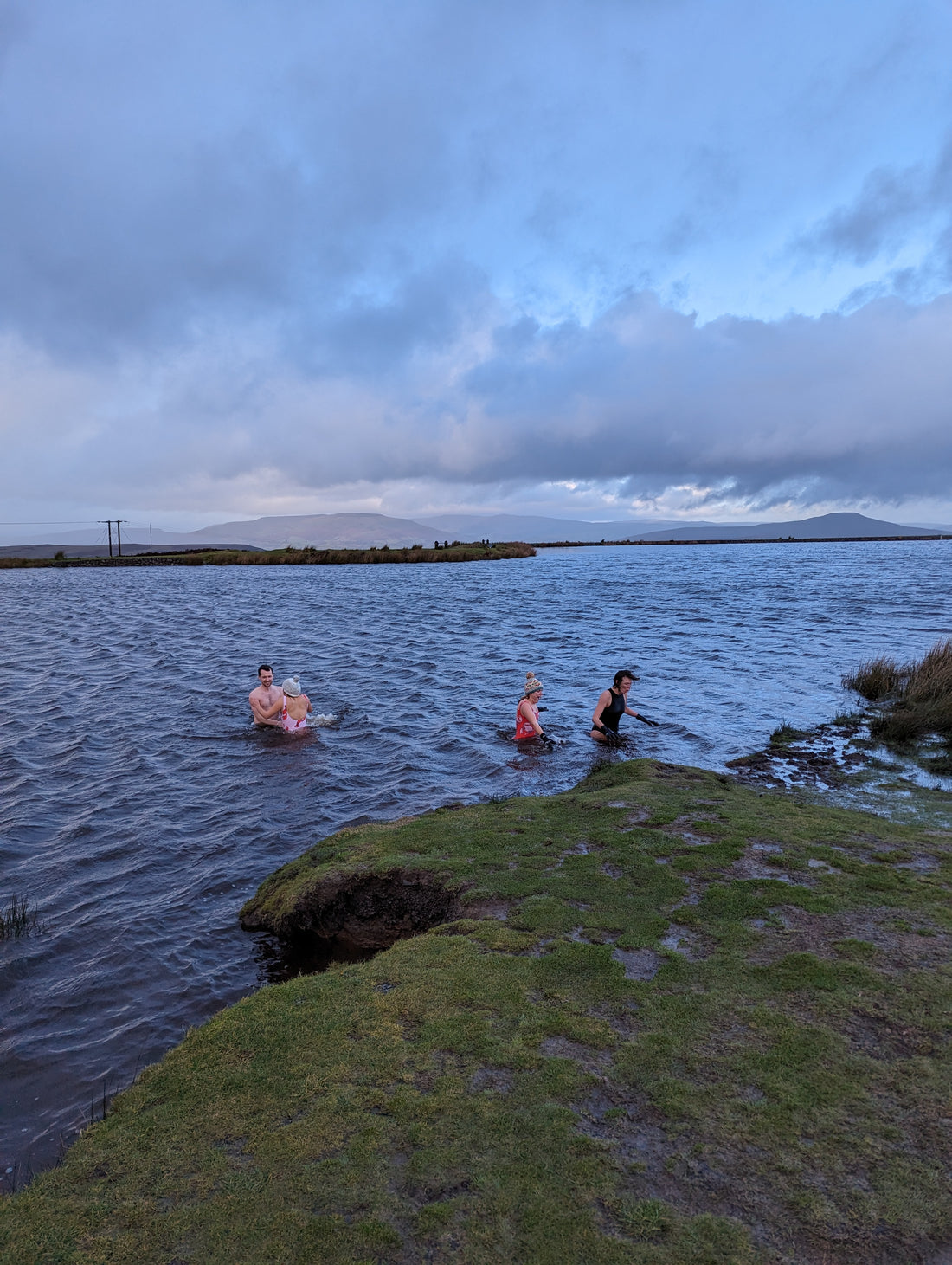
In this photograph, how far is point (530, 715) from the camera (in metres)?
17.1

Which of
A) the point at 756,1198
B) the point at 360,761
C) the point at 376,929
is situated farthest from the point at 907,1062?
the point at 360,761

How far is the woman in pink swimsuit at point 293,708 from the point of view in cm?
1842

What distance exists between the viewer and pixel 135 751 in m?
17.0

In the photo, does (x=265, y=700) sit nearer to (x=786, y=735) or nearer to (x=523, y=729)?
(x=523, y=729)

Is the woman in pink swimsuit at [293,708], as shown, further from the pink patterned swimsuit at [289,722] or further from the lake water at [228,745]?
the lake water at [228,745]

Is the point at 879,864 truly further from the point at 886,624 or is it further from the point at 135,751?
the point at 886,624

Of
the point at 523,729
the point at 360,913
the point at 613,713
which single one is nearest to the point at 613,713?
the point at 613,713

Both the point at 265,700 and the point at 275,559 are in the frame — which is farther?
the point at 275,559

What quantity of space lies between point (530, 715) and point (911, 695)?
1000cm

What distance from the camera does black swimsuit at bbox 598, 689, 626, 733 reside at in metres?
17.4

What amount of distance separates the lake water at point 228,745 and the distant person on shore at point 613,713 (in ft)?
1.73

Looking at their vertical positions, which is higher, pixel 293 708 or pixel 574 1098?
pixel 574 1098

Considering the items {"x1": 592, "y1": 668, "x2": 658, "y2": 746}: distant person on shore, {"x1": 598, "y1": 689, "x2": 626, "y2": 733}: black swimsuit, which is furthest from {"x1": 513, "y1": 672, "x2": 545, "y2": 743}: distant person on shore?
{"x1": 598, "y1": 689, "x2": 626, "y2": 733}: black swimsuit

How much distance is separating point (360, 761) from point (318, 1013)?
417 inches
